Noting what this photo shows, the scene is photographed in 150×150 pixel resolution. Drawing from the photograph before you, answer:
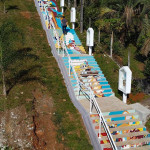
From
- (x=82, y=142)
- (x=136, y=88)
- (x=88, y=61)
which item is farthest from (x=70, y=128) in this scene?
(x=88, y=61)

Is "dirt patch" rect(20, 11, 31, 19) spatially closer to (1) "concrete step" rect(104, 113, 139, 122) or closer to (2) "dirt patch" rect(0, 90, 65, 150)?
(2) "dirt patch" rect(0, 90, 65, 150)

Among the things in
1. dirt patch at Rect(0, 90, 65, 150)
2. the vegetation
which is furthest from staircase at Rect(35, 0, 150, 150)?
dirt patch at Rect(0, 90, 65, 150)

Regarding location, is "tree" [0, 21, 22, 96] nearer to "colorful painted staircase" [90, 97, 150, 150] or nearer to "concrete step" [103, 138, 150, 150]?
"colorful painted staircase" [90, 97, 150, 150]

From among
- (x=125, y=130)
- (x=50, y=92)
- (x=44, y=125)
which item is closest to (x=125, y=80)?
(x=125, y=130)

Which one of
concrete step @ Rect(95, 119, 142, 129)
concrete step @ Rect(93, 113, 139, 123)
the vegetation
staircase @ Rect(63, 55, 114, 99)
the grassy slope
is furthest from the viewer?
the vegetation

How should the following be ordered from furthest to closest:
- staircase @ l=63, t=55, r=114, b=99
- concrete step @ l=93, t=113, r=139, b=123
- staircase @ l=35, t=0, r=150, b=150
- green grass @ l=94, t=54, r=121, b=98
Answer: green grass @ l=94, t=54, r=121, b=98
staircase @ l=63, t=55, r=114, b=99
concrete step @ l=93, t=113, r=139, b=123
staircase @ l=35, t=0, r=150, b=150

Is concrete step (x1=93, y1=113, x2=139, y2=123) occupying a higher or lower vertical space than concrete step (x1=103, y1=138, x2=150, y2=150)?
higher

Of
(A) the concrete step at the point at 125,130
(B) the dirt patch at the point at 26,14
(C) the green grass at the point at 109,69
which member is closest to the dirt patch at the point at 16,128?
(A) the concrete step at the point at 125,130

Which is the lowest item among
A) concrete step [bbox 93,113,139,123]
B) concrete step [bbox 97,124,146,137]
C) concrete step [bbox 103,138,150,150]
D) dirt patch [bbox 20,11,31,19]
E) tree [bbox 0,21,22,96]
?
concrete step [bbox 103,138,150,150]

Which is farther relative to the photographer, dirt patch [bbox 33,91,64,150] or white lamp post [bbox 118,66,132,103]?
white lamp post [bbox 118,66,132,103]
